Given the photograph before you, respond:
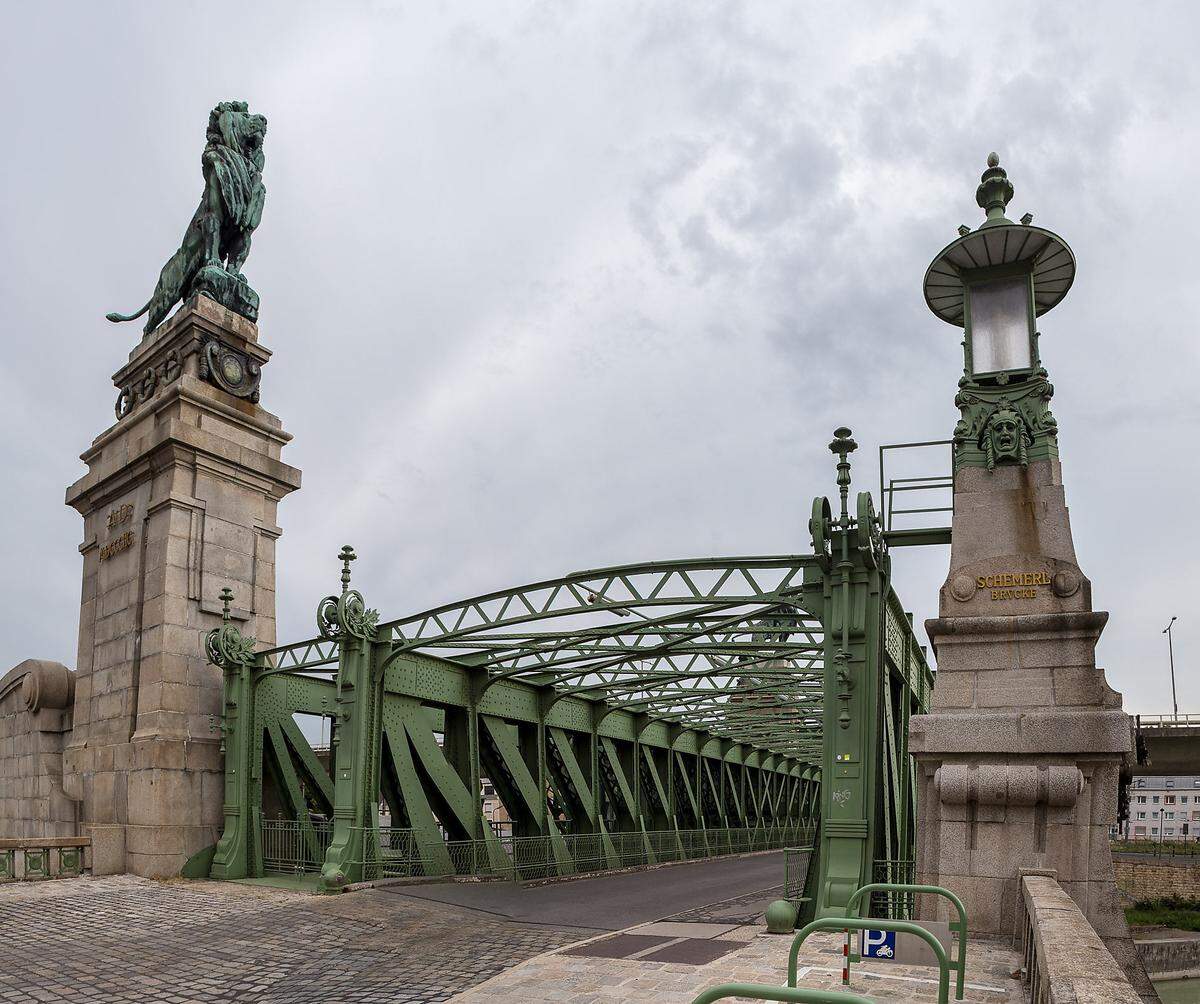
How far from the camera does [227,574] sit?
848 inches

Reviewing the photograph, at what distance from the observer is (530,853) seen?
22.5 meters

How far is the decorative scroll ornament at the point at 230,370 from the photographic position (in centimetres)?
2239

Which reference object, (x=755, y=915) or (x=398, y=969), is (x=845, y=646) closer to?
(x=755, y=915)

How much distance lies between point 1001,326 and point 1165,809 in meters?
141

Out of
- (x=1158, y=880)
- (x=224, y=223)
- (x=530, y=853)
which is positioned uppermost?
(x=224, y=223)

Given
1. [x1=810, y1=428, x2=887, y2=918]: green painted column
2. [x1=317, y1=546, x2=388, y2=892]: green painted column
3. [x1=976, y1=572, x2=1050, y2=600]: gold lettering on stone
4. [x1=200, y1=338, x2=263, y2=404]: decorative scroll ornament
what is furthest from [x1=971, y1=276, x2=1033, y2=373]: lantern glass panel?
[x1=200, y1=338, x2=263, y2=404]: decorative scroll ornament

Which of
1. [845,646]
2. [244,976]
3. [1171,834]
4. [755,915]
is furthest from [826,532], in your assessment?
[1171,834]

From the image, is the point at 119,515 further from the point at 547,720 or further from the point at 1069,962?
the point at 1069,962

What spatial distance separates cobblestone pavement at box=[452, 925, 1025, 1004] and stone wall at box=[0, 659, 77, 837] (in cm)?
1632

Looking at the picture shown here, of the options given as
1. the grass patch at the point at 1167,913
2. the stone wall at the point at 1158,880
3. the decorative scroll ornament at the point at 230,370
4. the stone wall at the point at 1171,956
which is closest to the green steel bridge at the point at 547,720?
the decorative scroll ornament at the point at 230,370

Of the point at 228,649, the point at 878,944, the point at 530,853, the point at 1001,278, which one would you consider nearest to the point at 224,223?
the point at 228,649

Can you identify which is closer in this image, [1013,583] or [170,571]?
[1013,583]

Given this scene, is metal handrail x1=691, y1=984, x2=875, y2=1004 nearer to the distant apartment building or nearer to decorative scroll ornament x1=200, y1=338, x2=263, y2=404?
decorative scroll ornament x1=200, y1=338, x2=263, y2=404

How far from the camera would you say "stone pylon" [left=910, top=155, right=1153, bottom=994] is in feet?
34.9
